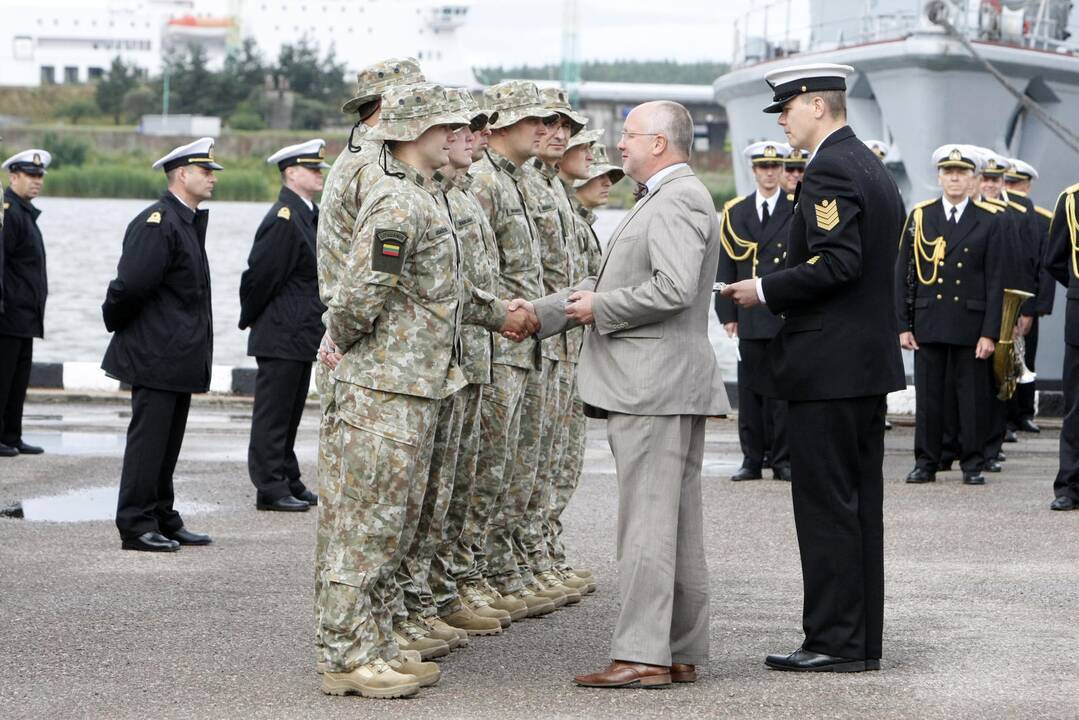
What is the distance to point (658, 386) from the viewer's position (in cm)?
546

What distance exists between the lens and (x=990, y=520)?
9164 millimetres

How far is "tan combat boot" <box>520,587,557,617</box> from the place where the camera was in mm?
6715

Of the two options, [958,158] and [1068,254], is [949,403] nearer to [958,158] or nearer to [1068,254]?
[1068,254]

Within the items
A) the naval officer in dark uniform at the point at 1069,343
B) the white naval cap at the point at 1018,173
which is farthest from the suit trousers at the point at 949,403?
the white naval cap at the point at 1018,173

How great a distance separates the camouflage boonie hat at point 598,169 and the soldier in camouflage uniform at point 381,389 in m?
2.86

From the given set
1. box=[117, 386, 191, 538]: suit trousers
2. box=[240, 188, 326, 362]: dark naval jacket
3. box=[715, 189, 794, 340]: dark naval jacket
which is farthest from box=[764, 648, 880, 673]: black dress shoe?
box=[715, 189, 794, 340]: dark naval jacket

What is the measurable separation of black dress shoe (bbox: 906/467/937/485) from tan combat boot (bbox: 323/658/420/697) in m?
6.00

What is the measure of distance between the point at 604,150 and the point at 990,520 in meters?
2.96

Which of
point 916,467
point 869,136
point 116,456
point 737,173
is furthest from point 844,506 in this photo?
point 737,173

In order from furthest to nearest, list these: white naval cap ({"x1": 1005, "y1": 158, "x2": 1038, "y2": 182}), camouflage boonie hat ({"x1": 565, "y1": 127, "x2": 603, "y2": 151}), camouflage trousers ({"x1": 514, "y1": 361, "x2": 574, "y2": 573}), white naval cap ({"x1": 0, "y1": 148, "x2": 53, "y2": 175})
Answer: white naval cap ({"x1": 1005, "y1": 158, "x2": 1038, "y2": 182}) < white naval cap ({"x1": 0, "y1": 148, "x2": 53, "y2": 175}) < camouflage boonie hat ({"x1": 565, "y1": 127, "x2": 603, "y2": 151}) < camouflage trousers ({"x1": 514, "y1": 361, "x2": 574, "y2": 573})

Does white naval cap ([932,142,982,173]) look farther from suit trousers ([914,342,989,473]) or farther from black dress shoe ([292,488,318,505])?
black dress shoe ([292,488,318,505])

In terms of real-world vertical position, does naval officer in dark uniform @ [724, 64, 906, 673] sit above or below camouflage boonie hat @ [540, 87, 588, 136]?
below

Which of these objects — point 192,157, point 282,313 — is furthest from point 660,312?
point 282,313

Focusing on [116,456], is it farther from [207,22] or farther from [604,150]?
[207,22]
